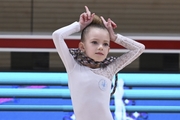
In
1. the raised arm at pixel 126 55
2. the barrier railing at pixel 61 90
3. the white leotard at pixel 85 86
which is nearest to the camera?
the white leotard at pixel 85 86

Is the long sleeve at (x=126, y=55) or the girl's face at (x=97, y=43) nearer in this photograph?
the girl's face at (x=97, y=43)

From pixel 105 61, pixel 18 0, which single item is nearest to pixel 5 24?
pixel 18 0

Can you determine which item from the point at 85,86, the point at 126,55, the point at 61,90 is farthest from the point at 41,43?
the point at 85,86

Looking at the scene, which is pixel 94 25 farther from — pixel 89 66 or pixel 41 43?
pixel 41 43

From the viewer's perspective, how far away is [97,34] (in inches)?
79.9

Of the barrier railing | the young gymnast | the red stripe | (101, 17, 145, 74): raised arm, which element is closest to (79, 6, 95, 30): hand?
the young gymnast

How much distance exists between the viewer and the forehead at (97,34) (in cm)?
203

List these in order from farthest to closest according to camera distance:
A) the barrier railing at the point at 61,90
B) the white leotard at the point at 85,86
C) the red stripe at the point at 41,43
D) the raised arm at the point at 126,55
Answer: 1. the barrier railing at the point at 61,90
2. the red stripe at the point at 41,43
3. the raised arm at the point at 126,55
4. the white leotard at the point at 85,86

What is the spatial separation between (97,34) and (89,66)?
180 millimetres

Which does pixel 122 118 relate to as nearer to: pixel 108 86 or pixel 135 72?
pixel 135 72

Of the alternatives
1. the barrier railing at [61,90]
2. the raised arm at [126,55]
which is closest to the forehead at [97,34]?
the raised arm at [126,55]

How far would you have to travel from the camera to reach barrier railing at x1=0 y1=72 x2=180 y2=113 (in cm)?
422

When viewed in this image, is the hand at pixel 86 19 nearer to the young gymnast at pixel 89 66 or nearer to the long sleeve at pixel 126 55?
the young gymnast at pixel 89 66

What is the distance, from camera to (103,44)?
2039 millimetres
